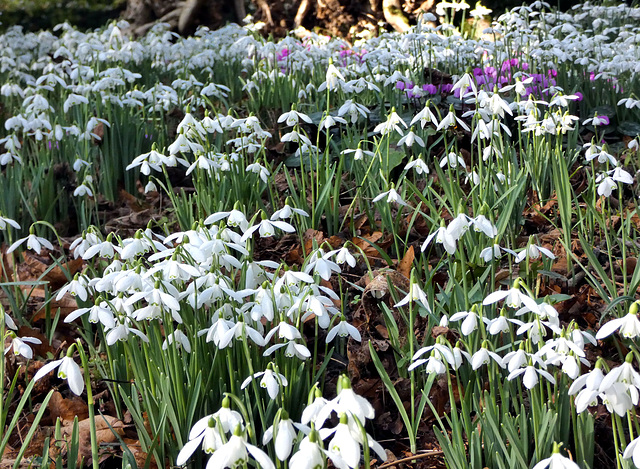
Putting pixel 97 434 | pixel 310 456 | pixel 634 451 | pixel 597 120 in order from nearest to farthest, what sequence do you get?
pixel 310 456 < pixel 634 451 < pixel 97 434 < pixel 597 120

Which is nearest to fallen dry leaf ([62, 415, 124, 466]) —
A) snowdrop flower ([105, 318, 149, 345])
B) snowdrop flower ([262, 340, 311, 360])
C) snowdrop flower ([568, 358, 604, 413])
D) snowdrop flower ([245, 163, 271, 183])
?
snowdrop flower ([105, 318, 149, 345])

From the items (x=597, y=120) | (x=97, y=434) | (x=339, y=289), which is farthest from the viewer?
(x=597, y=120)

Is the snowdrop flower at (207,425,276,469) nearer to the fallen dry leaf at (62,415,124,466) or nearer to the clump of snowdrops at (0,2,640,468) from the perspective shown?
the clump of snowdrops at (0,2,640,468)

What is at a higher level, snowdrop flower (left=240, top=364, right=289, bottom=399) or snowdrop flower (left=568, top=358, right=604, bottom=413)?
snowdrop flower (left=568, top=358, right=604, bottom=413)

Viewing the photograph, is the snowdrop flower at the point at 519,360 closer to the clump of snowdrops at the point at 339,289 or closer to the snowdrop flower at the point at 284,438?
the clump of snowdrops at the point at 339,289

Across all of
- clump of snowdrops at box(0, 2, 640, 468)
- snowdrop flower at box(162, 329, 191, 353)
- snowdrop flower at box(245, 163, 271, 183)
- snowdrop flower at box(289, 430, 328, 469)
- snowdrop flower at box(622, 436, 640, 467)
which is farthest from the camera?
snowdrop flower at box(245, 163, 271, 183)

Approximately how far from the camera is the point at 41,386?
1.94 meters

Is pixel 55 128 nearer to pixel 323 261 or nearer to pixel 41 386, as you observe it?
pixel 41 386

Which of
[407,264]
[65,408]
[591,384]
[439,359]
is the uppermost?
[591,384]

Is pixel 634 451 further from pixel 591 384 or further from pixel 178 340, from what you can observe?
pixel 178 340

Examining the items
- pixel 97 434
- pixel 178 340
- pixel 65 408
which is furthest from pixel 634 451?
pixel 65 408

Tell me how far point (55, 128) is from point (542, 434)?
2.85 m

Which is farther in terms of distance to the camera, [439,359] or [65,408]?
[65,408]

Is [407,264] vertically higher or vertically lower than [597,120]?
lower
